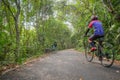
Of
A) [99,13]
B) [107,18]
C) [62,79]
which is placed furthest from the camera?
[99,13]

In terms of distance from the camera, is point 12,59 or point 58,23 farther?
point 58,23

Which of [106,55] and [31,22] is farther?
[31,22]

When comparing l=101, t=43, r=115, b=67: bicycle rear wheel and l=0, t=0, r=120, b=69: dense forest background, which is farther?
l=101, t=43, r=115, b=67: bicycle rear wheel

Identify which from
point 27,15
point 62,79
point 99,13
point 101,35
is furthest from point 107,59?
point 27,15

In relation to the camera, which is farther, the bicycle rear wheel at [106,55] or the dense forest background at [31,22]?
the bicycle rear wheel at [106,55]

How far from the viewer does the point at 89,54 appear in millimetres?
10211

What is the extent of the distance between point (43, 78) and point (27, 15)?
9478 millimetres

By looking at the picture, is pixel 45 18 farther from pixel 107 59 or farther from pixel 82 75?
pixel 82 75

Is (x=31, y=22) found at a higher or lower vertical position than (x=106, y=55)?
higher

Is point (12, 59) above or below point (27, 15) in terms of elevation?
below

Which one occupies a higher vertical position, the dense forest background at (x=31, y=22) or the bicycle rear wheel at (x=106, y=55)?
the dense forest background at (x=31, y=22)

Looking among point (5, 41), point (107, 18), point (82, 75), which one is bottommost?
point (82, 75)

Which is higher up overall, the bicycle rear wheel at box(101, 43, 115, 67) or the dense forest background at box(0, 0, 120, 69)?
the dense forest background at box(0, 0, 120, 69)

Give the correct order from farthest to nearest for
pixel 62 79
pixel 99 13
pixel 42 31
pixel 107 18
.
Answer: pixel 42 31 < pixel 99 13 < pixel 107 18 < pixel 62 79
